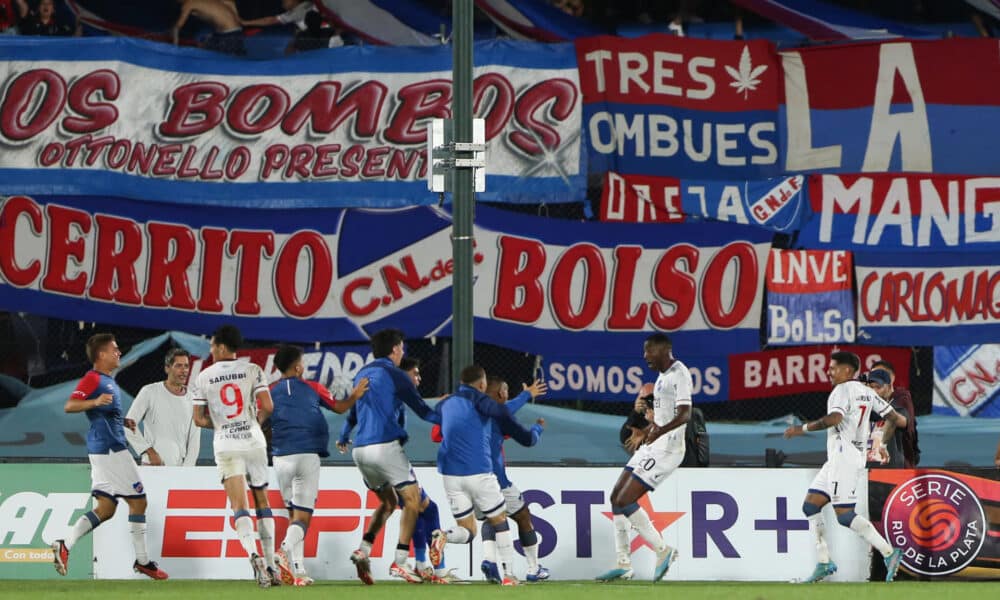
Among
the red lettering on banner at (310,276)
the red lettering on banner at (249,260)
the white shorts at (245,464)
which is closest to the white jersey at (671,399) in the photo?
the white shorts at (245,464)

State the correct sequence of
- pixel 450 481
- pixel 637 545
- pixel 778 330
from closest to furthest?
pixel 450 481 < pixel 637 545 < pixel 778 330

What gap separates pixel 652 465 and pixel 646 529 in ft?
1.61

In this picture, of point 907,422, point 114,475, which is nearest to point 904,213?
point 907,422

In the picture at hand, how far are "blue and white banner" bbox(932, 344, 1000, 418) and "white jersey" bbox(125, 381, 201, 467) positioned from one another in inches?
303

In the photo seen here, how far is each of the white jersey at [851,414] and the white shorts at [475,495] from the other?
268 centimetres

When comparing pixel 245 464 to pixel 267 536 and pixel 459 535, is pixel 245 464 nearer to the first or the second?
pixel 267 536

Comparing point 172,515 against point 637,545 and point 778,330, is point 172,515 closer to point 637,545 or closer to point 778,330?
point 637,545

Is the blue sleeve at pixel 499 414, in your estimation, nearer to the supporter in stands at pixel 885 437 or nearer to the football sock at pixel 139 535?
the football sock at pixel 139 535

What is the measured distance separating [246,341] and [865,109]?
6868 millimetres

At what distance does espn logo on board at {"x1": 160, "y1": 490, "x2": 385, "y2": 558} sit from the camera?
14.5 metres

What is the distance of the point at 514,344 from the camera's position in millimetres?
18656

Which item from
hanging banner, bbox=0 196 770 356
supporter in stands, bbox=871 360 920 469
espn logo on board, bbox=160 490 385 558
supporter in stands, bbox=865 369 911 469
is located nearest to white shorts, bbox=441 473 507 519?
espn logo on board, bbox=160 490 385 558

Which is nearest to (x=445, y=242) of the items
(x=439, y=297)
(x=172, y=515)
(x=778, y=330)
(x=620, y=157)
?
(x=439, y=297)

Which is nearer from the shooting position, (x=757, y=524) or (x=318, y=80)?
(x=757, y=524)
